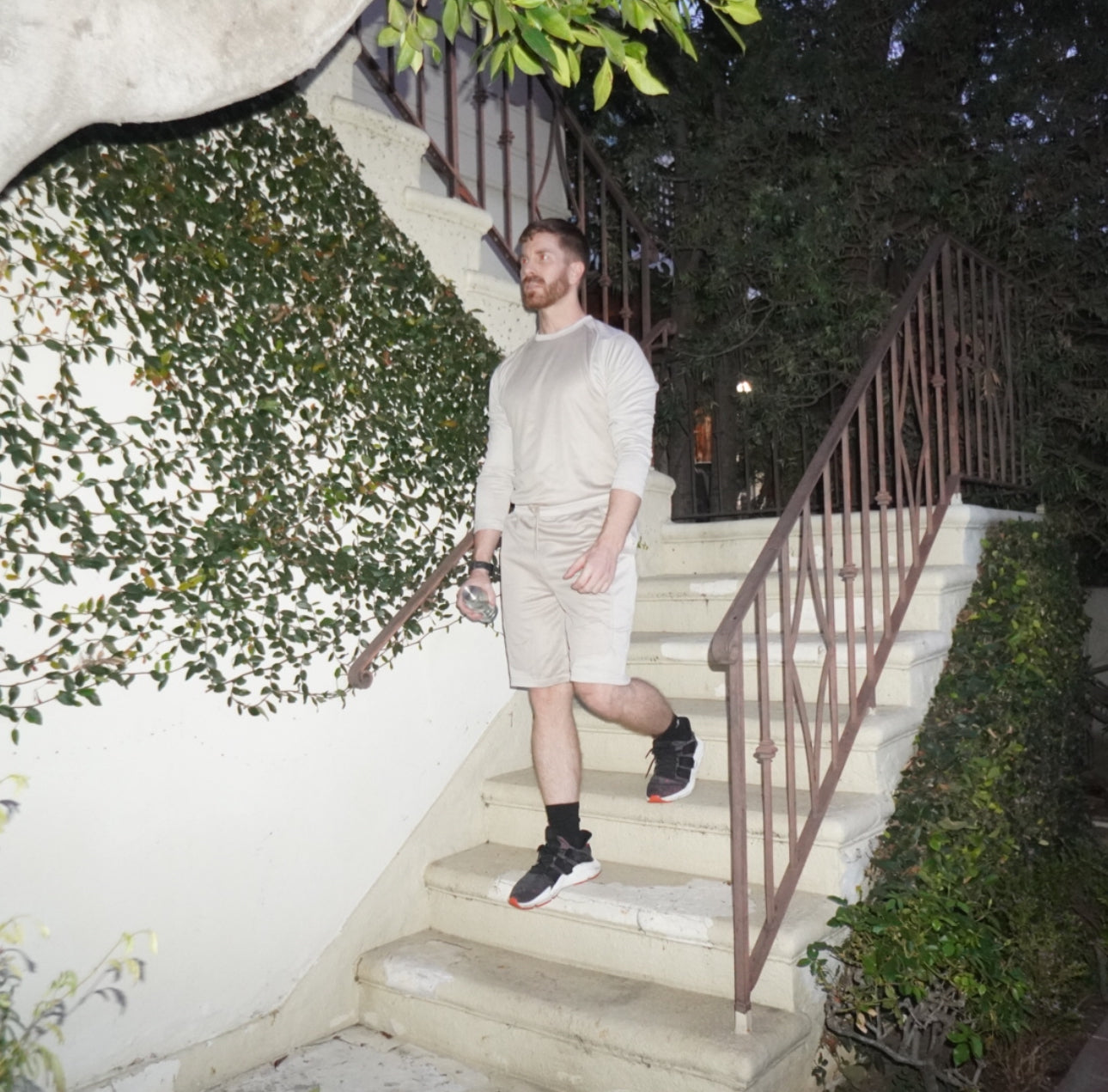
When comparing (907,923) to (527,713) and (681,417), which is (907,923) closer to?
(527,713)

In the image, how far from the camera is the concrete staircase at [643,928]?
2.56 m

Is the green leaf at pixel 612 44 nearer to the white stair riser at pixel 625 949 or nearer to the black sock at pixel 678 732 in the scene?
the black sock at pixel 678 732

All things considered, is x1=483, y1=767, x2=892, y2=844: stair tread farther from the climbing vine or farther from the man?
the climbing vine

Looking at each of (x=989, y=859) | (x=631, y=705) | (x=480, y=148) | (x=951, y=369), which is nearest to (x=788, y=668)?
(x=631, y=705)

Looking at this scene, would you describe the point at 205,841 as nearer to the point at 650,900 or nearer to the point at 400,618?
the point at 400,618

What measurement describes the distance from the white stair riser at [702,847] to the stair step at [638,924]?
0.04 meters

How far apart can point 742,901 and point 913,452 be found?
11.4 ft

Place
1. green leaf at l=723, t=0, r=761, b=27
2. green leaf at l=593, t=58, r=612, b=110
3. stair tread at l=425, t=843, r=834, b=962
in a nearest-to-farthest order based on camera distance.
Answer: green leaf at l=723, t=0, r=761, b=27, green leaf at l=593, t=58, r=612, b=110, stair tread at l=425, t=843, r=834, b=962

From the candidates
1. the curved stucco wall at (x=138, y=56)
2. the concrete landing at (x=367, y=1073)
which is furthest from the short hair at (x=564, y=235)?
the concrete landing at (x=367, y=1073)

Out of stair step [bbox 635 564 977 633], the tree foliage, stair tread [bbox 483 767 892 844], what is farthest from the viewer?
the tree foliage

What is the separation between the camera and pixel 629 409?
9.68ft

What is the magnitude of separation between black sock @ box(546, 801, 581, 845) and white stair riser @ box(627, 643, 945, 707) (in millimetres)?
798

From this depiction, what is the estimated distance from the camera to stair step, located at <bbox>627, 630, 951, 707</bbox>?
3.41m

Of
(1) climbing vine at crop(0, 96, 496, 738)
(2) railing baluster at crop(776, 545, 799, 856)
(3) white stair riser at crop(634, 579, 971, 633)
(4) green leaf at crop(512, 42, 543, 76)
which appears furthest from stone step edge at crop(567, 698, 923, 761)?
(4) green leaf at crop(512, 42, 543, 76)
